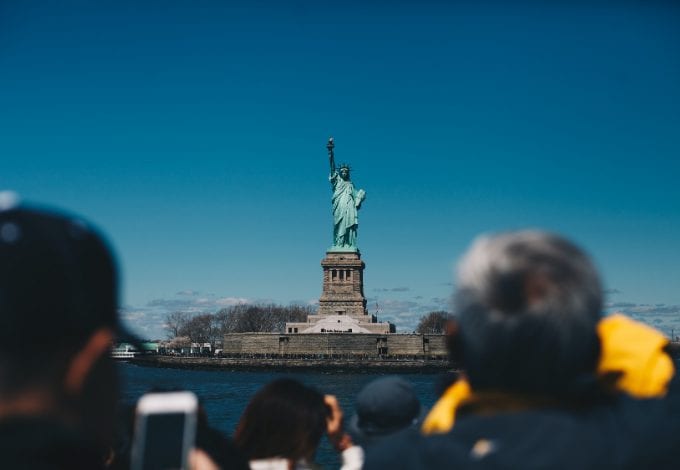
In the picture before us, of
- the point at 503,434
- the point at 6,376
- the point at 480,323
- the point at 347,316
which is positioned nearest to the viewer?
the point at 6,376

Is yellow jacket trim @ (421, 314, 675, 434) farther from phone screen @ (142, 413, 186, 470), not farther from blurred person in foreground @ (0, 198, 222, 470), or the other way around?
blurred person in foreground @ (0, 198, 222, 470)

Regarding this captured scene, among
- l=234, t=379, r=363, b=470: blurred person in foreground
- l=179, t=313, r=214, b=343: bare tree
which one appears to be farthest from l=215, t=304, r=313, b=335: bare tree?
l=234, t=379, r=363, b=470: blurred person in foreground

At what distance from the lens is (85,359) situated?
1.44m

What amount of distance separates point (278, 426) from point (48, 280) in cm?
208

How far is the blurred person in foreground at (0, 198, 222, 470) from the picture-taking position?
1344 mm

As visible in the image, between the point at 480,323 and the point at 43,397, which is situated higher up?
the point at 480,323

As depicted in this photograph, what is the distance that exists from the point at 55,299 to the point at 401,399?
2.08m

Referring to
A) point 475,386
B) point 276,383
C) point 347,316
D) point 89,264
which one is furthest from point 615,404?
point 347,316

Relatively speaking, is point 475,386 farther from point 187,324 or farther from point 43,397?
point 187,324

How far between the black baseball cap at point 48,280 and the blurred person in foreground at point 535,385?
2.30ft

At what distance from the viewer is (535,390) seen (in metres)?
1.67

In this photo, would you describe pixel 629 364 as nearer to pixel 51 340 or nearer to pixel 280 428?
pixel 51 340

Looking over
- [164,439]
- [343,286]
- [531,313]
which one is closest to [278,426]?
[164,439]

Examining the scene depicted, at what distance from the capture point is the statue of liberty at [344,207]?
58.4m
